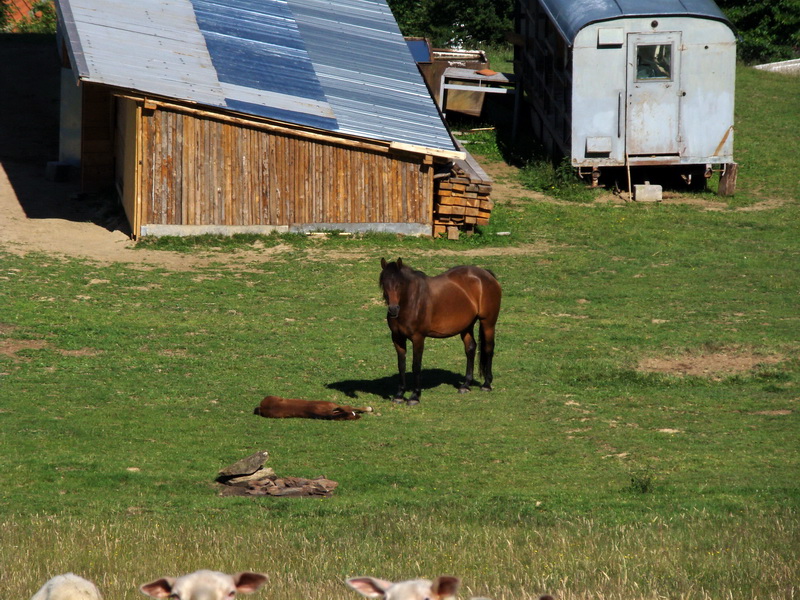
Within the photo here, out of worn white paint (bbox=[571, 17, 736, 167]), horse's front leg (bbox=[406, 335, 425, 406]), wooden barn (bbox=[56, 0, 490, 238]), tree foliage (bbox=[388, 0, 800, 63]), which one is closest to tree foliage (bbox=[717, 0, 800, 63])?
tree foliage (bbox=[388, 0, 800, 63])

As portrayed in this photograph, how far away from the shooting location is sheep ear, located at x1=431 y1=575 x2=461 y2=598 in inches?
209

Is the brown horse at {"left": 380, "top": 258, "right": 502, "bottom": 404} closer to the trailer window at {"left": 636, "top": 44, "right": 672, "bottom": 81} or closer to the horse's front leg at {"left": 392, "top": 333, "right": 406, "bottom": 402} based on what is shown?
the horse's front leg at {"left": 392, "top": 333, "right": 406, "bottom": 402}

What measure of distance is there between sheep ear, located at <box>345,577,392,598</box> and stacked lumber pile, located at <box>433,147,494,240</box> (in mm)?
21136

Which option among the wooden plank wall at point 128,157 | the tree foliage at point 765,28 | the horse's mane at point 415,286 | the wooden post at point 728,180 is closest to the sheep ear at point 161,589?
the horse's mane at point 415,286

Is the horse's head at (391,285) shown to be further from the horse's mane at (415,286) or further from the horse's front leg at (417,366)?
the horse's front leg at (417,366)

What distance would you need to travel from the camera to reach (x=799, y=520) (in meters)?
10.3

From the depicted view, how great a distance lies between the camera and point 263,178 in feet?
83.9

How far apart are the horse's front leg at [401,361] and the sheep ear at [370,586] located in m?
10.0

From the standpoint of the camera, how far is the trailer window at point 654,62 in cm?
2955

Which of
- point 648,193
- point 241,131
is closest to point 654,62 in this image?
point 648,193

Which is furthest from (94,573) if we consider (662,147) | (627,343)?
(662,147)

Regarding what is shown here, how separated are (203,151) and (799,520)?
58.4 ft

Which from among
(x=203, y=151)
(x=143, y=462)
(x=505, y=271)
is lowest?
(x=143, y=462)

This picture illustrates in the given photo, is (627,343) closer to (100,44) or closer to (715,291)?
(715,291)
